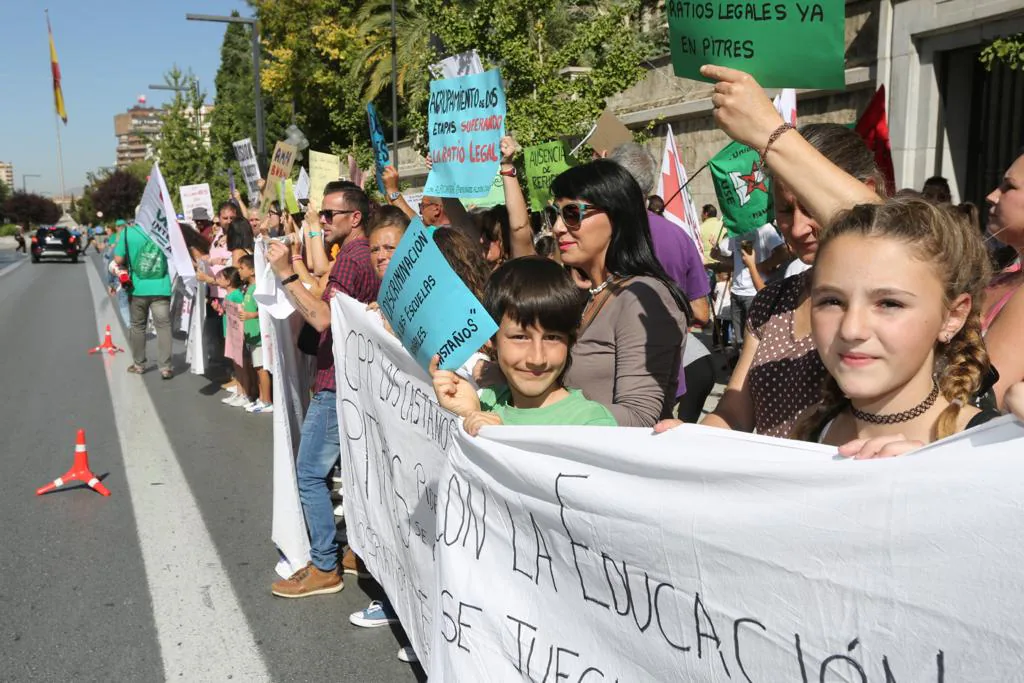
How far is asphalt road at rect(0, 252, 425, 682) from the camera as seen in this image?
3.82 metres

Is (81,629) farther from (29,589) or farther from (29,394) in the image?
(29,394)

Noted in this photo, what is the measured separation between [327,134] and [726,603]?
38.1 metres

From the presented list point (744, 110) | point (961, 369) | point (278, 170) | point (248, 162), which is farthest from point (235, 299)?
point (961, 369)

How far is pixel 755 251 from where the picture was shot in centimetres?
721

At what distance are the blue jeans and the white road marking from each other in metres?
0.53

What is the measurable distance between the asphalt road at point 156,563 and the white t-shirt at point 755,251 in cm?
392

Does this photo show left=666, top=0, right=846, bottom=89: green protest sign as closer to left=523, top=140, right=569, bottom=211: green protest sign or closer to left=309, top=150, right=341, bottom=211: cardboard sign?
left=523, top=140, right=569, bottom=211: green protest sign

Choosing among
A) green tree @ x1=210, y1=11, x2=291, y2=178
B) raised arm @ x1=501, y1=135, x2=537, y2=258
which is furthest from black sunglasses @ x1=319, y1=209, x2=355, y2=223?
green tree @ x1=210, y1=11, x2=291, y2=178

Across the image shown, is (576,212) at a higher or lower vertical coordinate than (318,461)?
higher

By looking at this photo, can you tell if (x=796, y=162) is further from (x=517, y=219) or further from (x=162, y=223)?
(x=162, y=223)

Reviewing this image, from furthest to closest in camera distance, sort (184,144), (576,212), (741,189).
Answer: (184,144) < (741,189) < (576,212)

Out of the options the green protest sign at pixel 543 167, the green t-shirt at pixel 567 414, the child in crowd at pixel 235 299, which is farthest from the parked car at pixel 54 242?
the green t-shirt at pixel 567 414

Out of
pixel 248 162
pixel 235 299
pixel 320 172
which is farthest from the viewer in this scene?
pixel 248 162

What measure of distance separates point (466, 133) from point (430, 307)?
2293mm
